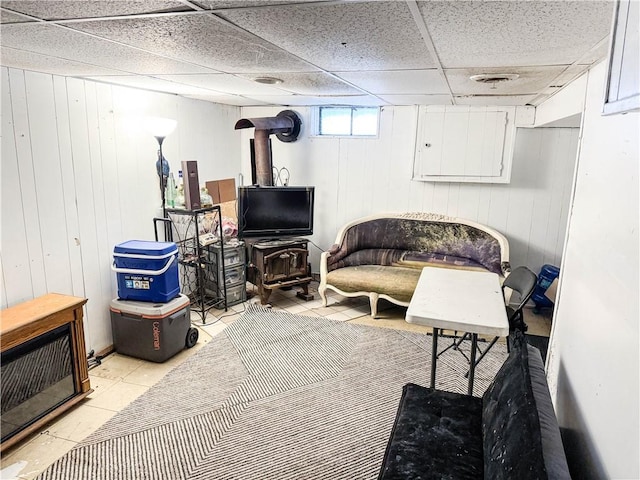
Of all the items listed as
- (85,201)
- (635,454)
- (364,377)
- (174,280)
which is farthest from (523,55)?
(85,201)

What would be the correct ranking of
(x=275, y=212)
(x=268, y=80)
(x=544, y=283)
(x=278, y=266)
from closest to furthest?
(x=268, y=80), (x=544, y=283), (x=278, y=266), (x=275, y=212)

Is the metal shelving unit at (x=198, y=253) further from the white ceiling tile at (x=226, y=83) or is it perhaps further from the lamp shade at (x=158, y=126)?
the white ceiling tile at (x=226, y=83)

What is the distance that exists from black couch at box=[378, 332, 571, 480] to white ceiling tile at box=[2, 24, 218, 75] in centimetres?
214

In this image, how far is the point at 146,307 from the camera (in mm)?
3150

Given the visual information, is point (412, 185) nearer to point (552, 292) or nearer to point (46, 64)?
point (552, 292)

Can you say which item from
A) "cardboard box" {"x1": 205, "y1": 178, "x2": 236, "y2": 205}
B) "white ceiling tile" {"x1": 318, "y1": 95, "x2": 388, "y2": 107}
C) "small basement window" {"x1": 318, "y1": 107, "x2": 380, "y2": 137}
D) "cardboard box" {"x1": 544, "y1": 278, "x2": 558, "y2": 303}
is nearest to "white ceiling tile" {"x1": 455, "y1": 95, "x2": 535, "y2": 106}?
"white ceiling tile" {"x1": 318, "y1": 95, "x2": 388, "y2": 107}

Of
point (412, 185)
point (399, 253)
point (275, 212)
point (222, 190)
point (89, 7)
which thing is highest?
point (89, 7)

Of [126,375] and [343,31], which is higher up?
[343,31]

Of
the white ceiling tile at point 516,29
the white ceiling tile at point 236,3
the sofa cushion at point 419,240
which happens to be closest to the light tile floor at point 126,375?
the sofa cushion at point 419,240

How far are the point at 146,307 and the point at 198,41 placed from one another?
2.09 metres

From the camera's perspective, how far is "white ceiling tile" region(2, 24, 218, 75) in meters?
1.67

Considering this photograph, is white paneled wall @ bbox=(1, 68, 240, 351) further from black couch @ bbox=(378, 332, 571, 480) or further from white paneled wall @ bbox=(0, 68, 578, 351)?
black couch @ bbox=(378, 332, 571, 480)

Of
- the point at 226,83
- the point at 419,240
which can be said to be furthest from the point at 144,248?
the point at 419,240

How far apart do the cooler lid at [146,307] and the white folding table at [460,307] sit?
6.00 feet
